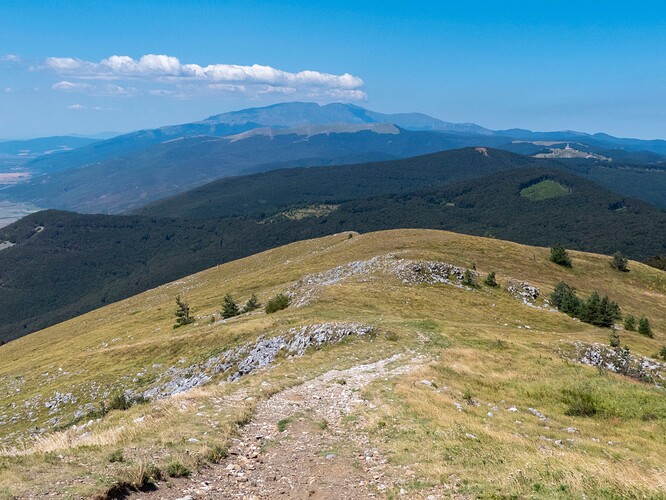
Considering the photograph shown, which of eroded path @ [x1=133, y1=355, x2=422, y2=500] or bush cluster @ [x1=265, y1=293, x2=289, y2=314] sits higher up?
eroded path @ [x1=133, y1=355, x2=422, y2=500]

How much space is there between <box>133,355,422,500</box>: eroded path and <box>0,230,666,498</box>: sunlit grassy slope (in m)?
0.75

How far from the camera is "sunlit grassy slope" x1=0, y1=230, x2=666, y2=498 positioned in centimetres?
1251

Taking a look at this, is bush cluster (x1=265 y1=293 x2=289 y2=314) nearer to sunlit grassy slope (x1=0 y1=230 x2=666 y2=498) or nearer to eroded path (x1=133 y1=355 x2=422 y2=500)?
sunlit grassy slope (x1=0 y1=230 x2=666 y2=498)

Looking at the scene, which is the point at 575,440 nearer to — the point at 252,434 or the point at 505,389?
the point at 505,389

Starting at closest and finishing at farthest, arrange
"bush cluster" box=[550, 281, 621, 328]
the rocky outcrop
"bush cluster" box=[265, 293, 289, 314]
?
1. the rocky outcrop
2. "bush cluster" box=[265, 293, 289, 314]
3. "bush cluster" box=[550, 281, 621, 328]

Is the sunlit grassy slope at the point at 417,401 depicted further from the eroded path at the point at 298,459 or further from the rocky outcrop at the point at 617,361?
the rocky outcrop at the point at 617,361

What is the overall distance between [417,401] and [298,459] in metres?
7.42

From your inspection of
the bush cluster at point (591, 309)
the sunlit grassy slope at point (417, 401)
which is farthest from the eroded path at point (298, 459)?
the bush cluster at point (591, 309)

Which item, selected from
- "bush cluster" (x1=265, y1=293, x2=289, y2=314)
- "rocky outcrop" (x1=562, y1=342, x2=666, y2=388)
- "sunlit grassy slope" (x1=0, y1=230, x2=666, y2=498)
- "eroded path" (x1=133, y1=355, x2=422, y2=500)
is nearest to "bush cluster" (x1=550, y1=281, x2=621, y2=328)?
"sunlit grassy slope" (x1=0, y1=230, x2=666, y2=498)

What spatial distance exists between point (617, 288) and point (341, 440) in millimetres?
77212

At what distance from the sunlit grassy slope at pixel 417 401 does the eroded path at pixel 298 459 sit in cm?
75

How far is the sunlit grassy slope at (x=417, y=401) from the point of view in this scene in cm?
1251

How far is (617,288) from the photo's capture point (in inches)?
2982

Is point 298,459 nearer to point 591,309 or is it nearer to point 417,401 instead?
point 417,401
